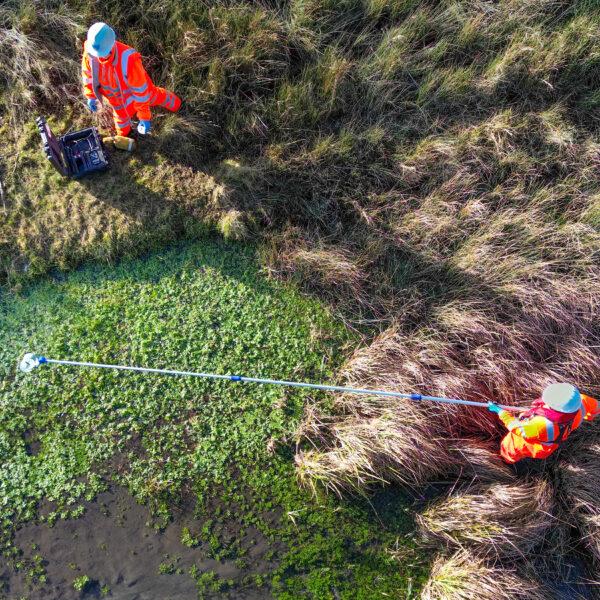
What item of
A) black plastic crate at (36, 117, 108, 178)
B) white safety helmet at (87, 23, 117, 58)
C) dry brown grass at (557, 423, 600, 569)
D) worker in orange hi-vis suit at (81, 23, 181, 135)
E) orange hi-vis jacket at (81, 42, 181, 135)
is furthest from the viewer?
black plastic crate at (36, 117, 108, 178)

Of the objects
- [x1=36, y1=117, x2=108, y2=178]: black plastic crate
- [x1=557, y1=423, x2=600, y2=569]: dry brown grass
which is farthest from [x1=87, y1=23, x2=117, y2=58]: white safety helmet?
[x1=557, y1=423, x2=600, y2=569]: dry brown grass

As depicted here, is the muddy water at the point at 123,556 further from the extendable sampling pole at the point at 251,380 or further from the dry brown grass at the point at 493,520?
the dry brown grass at the point at 493,520

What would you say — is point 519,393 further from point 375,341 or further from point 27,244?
point 27,244

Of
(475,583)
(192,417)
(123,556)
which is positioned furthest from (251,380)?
(475,583)

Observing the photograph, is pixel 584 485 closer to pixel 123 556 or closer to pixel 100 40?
pixel 123 556

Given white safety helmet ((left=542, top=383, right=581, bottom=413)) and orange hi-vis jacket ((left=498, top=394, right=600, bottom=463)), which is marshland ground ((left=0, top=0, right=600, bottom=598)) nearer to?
orange hi-vis jacket ((left=498, top=394, right=600, bottom=463))

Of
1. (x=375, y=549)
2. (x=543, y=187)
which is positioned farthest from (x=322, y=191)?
(x=375, y=549)

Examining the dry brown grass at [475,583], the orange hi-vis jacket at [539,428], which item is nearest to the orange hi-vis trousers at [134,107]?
the orange hi-vis jacket at [539,428]

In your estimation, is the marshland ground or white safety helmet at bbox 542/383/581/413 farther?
the marshland ground
